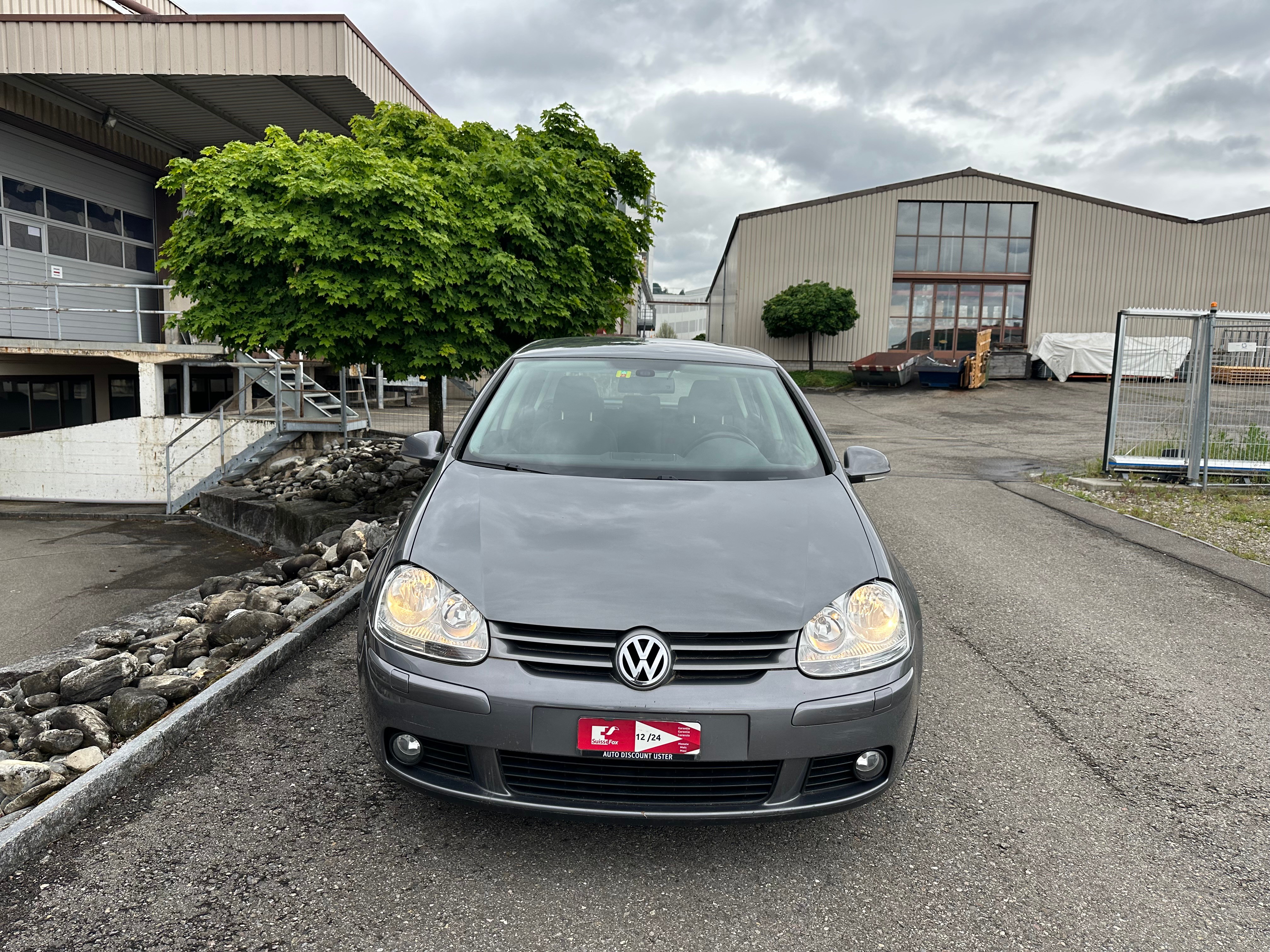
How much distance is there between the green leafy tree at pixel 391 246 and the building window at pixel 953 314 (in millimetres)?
27388

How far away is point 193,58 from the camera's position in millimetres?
15969

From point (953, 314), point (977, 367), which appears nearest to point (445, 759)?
point (977, 367)

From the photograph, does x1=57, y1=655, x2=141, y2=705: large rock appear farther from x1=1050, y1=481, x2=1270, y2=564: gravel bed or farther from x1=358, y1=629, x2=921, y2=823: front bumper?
x1=1050, y1=481, x2=1270, y2=564: gravel bed

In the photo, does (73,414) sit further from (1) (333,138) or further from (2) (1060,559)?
(2) (1060,559)

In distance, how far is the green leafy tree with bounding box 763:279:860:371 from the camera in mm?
32844

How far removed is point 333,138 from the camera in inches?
359

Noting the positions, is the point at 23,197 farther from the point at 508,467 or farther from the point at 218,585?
the point at 508,467

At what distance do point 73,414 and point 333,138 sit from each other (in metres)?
12.3

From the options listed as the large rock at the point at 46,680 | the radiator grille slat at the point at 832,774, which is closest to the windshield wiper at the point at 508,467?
the radiator grille slat at the point at 832,774

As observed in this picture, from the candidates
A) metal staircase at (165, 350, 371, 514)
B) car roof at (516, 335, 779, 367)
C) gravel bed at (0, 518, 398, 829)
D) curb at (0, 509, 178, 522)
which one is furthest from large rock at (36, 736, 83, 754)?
curb at (0, 509, 178, 522)

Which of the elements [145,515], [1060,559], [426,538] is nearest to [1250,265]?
[1060,559]

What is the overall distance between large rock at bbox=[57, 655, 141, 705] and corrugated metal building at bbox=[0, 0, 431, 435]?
10.8 m

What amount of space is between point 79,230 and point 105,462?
6.71 metres

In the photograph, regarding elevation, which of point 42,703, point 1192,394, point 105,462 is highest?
point 1192,394
